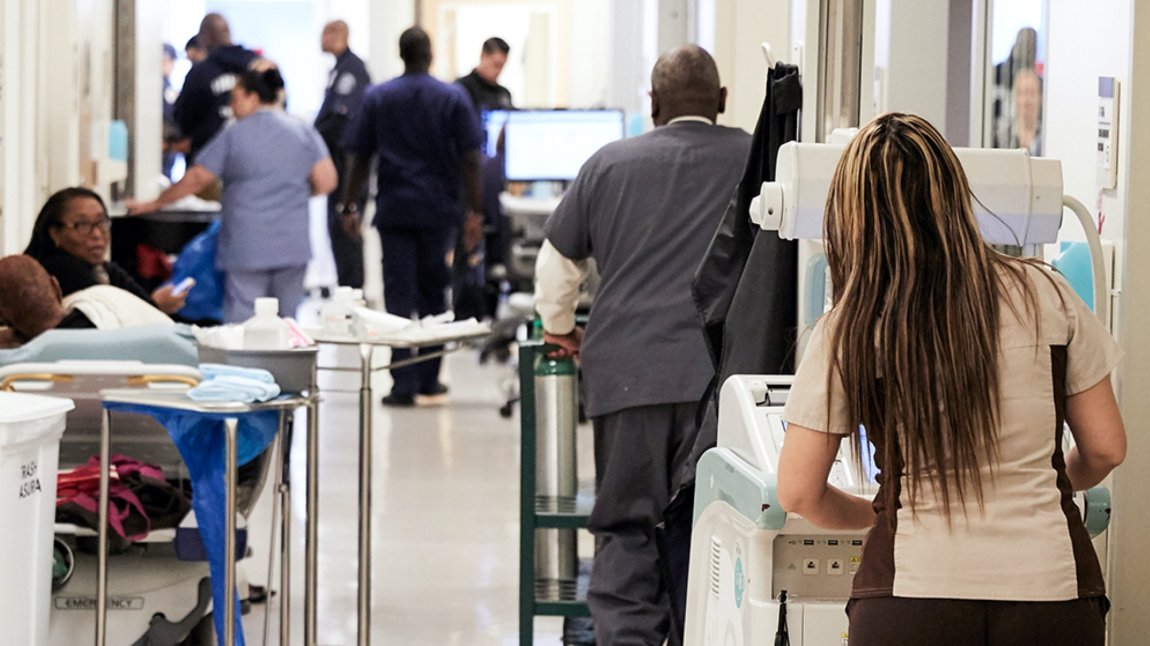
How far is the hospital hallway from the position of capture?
15.5ft

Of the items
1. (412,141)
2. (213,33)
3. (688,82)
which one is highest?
(213,33)

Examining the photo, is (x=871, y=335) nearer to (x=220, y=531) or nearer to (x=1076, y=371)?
(x=1076, y=371)

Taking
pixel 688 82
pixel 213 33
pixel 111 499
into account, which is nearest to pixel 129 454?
pixel 111 499

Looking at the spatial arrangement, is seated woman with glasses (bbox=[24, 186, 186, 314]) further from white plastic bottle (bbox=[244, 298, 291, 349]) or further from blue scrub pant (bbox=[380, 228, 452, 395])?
blue scrub pant (bbox=[380, 228, 452, 395])

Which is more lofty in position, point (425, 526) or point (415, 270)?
point (415, 270)

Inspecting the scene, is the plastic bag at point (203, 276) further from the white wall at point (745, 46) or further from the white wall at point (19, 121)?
the white wall at point (745, 46)

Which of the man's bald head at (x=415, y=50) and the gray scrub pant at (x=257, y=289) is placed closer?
the gray scrub pant at (x=257, y=289)

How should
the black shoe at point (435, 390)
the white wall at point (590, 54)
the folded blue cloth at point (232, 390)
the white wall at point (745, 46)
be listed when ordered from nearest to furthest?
the folded blue cloth at point (232, 390), the white wall at point (745, 46), the black shoe at point (435, 390), the white wall at point (590, 54)

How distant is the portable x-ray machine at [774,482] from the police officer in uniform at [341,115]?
6.89m

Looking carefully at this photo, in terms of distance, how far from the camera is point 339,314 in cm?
426

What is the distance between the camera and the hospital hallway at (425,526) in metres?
4.73

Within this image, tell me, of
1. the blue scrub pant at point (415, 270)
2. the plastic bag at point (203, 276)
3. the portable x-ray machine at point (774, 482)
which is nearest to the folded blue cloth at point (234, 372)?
the portable x-ray machine at point (774, 482)

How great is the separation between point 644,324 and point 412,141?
14.1 feet

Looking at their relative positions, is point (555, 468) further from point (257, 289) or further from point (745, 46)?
point (257, 289)
